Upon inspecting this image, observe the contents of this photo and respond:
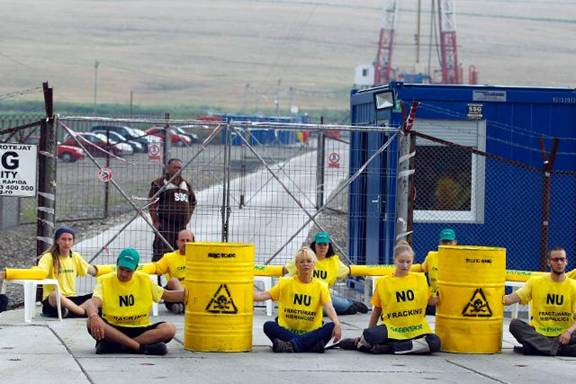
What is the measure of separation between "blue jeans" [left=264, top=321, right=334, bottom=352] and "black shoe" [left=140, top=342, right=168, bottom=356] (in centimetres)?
110

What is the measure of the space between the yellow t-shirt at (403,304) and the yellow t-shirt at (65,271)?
12.5 feet

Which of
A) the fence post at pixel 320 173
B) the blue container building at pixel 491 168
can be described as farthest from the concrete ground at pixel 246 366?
the fence post at pixel 320 173

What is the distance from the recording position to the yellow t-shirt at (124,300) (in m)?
13.1

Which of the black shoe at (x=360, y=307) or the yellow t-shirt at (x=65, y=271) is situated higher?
the yellow t-shirt at (x=65, y=271)

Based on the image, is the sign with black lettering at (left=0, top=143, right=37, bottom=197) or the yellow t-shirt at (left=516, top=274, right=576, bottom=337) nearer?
the yellow t-shirt at (left=516, top=274, right=576, bottom=337)

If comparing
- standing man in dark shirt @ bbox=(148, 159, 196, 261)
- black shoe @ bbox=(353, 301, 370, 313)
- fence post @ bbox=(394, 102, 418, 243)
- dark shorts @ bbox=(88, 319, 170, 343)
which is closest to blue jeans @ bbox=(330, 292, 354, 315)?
black shoe @ bbox=(353, 301, 370, 313)

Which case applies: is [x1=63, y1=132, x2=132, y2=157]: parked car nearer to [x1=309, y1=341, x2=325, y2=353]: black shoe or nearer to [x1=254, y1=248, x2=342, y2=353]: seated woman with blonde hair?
[x1=254, y1=248, x2=342, y2=353]: seated woman with blonde hair

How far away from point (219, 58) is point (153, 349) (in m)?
166

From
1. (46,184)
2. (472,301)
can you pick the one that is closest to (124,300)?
(472,301)

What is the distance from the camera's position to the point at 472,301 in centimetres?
1401

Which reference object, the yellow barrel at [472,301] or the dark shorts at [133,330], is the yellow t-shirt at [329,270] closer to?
the yellow barrel at [472,301]

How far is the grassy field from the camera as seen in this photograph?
495 ft

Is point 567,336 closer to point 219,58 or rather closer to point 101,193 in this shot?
point 101,193

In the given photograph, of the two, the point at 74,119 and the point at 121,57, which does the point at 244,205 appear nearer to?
the point at 74,119
